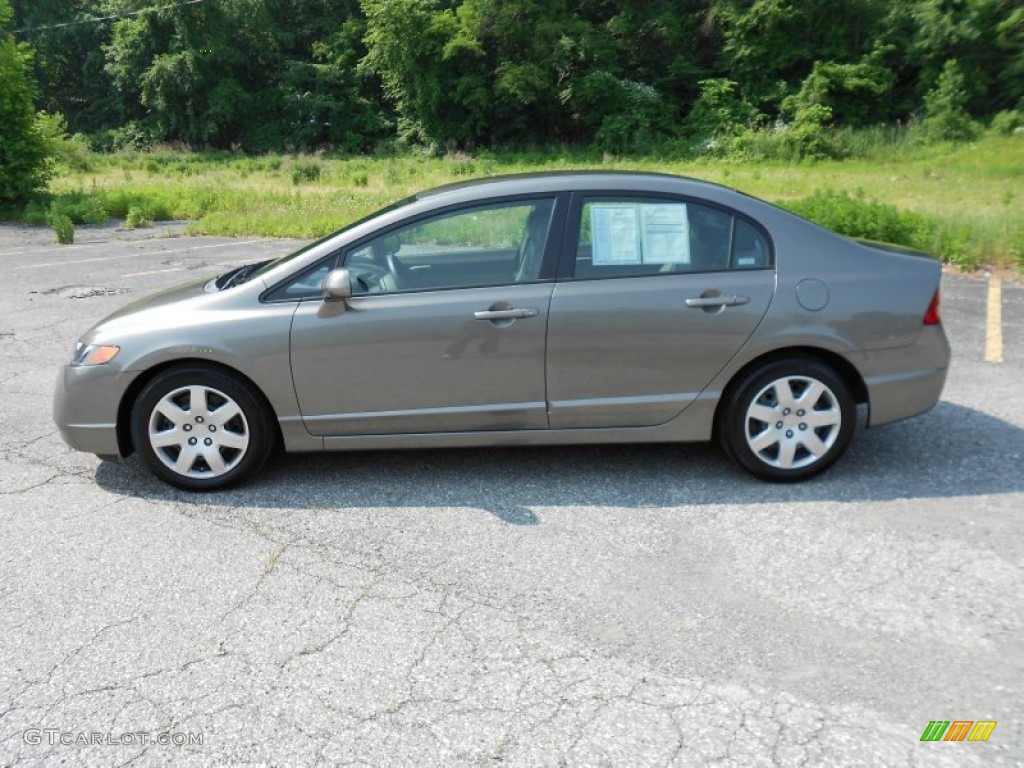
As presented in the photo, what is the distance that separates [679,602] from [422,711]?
116 centimetres

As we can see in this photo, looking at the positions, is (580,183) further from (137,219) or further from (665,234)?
(137,219)

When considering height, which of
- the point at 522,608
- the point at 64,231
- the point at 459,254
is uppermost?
the point at 459,254

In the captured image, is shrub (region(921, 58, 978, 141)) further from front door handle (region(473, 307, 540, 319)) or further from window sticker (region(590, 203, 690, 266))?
front door handle (region(473, 307, 540, 319))

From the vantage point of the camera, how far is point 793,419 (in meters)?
4.49

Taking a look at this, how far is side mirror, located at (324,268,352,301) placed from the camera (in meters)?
4.37

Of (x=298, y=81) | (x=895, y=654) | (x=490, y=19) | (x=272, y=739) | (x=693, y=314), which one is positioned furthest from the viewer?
(x=298, y=81)

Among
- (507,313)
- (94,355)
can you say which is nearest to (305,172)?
(94,355)

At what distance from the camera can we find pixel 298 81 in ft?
168

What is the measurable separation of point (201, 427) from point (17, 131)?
20.4 m

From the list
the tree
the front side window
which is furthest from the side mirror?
the tree

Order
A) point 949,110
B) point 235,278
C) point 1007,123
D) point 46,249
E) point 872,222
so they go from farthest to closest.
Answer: point 949,110 → point 1007,123 → point 46,249 → point 872,222 → point 235,278

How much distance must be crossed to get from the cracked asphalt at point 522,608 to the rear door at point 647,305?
1.62ft

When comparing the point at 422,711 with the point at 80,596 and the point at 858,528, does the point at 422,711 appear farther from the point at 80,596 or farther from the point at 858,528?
the point at 858,528

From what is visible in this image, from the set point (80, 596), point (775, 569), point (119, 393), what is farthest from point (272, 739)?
point (119, 393)
